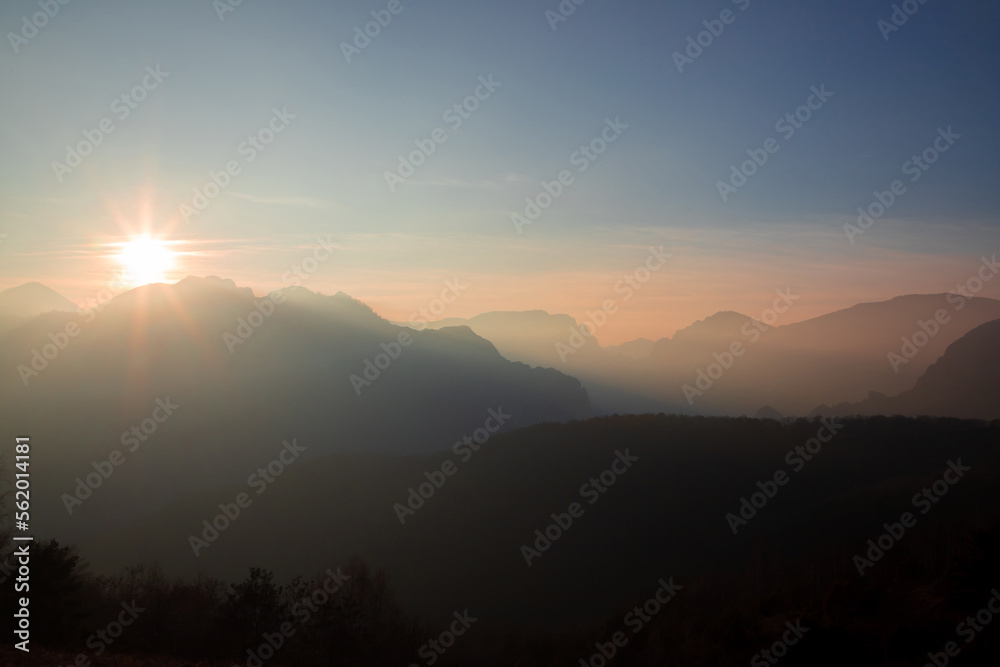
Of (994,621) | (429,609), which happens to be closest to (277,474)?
(429,609)

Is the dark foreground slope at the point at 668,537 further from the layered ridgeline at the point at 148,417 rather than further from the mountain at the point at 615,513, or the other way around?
the layered ridgeline at the point at 148,417

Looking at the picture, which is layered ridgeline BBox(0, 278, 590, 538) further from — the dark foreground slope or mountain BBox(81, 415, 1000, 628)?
mountain BBox(81, 415, 1000, 628)

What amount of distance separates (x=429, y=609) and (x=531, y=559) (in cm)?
938

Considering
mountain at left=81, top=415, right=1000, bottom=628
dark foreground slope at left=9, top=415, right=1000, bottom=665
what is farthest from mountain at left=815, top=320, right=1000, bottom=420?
dark foreground slope at left=9, top=415, right=1000, bottom=665

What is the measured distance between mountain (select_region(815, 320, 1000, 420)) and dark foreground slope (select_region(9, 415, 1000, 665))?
128220 millimetres

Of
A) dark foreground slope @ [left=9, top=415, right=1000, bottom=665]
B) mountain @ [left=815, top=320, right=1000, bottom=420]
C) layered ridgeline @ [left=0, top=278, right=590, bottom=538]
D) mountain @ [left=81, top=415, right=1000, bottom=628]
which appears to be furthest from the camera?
mountain @ [left=815, top=320, right=1000, bottom=420]

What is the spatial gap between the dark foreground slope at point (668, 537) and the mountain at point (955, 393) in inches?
5048

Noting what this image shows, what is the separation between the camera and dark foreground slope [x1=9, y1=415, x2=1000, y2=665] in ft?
55.9

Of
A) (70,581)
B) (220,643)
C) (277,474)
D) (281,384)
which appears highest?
(281,384)

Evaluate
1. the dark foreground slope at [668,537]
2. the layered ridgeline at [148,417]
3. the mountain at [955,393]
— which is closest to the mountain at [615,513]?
the dark foreground slope at [668,537]

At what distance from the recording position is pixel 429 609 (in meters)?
42.8

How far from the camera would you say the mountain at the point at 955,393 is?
151188 millimetres

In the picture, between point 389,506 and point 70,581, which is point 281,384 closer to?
point 389,506

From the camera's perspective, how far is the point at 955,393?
165m
